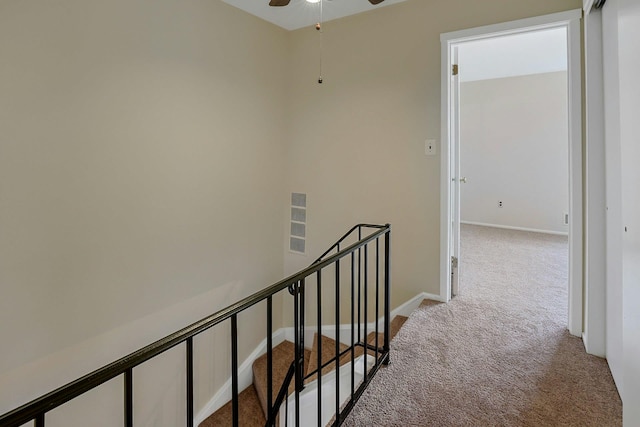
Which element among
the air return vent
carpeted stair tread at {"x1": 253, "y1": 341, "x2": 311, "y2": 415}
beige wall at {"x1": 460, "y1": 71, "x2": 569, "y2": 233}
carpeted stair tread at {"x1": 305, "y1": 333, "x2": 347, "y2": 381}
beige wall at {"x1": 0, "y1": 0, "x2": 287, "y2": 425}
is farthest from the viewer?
beige wall at {"x1": 460, "y1": 71, "x2": 569, "y2": 233}

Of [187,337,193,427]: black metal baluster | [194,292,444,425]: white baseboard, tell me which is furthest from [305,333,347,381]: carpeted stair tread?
[187,337,193,427]: black metal baluster

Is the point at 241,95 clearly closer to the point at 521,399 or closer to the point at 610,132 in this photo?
the point at 610,132

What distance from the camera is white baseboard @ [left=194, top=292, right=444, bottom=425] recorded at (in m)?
2.91

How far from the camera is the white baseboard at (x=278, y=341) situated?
9.54 feet

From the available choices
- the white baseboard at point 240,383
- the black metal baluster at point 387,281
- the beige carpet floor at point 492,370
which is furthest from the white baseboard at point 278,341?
the black metal baluster at point 387,281

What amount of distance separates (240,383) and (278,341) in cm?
58

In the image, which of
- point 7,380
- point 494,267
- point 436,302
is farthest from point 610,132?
point 7,380

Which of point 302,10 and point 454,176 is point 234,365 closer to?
point 454,176

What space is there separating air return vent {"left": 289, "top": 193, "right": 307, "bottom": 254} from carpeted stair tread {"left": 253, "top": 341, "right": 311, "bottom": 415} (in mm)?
1066

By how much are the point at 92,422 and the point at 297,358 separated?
184 centimetres

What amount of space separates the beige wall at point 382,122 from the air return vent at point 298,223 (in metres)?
0.07

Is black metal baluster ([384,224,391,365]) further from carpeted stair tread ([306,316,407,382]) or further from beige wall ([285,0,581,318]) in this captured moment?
beige wall ([285,0,581,318])

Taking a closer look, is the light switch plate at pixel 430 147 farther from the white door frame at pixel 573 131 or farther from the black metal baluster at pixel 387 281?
the black metal baluster at pixel 387 281

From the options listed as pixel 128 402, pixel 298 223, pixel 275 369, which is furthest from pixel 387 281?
pixel 275 369
